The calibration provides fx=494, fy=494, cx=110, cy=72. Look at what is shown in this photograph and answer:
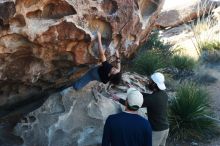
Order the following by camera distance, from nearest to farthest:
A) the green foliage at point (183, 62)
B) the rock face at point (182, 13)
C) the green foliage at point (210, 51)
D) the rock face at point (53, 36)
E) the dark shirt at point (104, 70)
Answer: the rock face at point (53, 36) < the dark shirt at point (104, 70) < the green foliage at point (183, 62) < the green foliage at point (210, 51) < the rock face at point (182, 13)

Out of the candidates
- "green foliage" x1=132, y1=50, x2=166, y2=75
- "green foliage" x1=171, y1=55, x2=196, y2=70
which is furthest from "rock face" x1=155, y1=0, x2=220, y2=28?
"green foliage" x1=132, y1=50, x2=166, y2=75

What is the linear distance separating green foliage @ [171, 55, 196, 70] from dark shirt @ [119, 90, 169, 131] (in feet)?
22.1

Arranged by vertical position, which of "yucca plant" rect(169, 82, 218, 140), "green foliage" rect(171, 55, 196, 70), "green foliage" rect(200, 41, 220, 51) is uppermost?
"green foliage" rect(200, 41, 220, 51)

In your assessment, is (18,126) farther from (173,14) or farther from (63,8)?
(173,14)

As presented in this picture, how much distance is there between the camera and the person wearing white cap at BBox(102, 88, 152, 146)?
5422 millimetres

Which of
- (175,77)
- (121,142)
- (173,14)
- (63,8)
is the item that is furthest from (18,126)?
(173,14)

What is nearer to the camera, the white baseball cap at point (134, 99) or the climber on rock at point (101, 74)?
the white baseball cap at point (134, 99)

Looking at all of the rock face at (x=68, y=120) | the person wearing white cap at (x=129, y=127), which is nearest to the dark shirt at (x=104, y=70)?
the rock face at (x=68, y=120)

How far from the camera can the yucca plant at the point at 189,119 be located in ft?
30.9

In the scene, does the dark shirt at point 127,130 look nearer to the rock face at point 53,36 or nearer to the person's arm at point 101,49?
the rock face at point 53,36

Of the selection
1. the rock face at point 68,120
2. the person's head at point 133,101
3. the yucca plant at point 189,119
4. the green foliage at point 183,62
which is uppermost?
the person's head at point 133,101

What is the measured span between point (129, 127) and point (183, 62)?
8.33 meters

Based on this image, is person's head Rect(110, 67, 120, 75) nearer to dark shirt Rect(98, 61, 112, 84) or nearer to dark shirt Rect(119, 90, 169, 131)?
dark shirt Rect(98, 61, 112, 84)

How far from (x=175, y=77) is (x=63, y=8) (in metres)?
6.32
